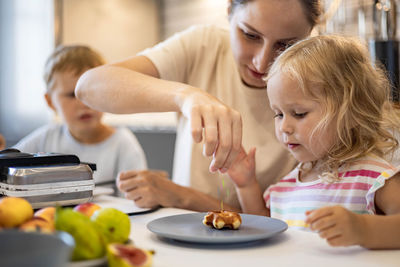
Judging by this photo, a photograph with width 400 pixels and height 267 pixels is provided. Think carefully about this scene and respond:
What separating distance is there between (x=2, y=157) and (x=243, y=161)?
655mm

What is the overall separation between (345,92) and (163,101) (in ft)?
1.46

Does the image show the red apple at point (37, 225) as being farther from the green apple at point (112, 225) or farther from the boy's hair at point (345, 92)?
the boy's hair at point (345, 92)

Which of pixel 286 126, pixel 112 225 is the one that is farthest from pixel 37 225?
pixel 286 126

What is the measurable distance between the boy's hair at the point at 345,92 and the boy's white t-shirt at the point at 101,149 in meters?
1.07

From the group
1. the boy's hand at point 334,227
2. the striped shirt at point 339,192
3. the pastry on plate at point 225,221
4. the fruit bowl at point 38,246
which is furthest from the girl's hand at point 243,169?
the fruit bowl at point 38,246

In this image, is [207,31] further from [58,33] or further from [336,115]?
[58,33]

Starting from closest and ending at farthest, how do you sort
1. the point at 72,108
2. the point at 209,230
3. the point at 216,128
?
the point at 209,230 → the point at 216,128 → the point at 72,108

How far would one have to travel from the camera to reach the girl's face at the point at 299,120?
1.18 meters

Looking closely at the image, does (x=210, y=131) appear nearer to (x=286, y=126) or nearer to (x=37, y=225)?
(x=286, y=126)

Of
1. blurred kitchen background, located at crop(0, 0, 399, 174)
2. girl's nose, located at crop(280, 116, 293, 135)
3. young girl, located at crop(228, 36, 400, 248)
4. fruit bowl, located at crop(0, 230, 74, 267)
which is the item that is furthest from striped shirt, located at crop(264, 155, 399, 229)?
blurred kitchen background, located at crop(0, 0, 399, 174)

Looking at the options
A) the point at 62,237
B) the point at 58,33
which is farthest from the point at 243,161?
the point at 58,33

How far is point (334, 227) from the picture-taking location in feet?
2.54

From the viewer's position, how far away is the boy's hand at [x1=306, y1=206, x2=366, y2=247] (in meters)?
0.77

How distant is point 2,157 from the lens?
1.07m
